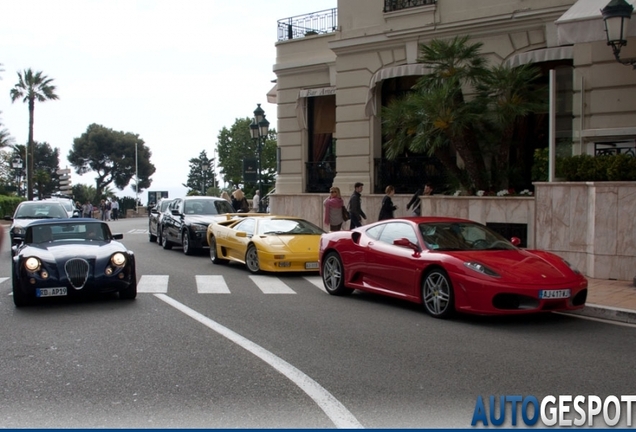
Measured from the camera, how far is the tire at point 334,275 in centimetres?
1227

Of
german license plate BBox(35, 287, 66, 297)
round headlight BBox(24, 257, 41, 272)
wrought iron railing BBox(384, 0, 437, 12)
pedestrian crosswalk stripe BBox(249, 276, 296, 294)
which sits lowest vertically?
pedestrian crosswalk stripe BBox(249, 276, 296, 294)

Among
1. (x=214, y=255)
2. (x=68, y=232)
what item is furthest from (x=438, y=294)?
(x=214, y=255)

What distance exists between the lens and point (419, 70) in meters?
21.6

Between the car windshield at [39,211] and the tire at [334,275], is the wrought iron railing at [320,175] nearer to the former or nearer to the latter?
the car windshield at [39,211]

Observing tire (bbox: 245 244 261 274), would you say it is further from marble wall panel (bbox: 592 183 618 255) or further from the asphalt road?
marble wall panel (bbox: 592 183 618 255)

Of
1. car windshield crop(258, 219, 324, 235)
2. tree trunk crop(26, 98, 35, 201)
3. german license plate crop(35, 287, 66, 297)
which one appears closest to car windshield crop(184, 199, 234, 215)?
car windshield crop(258, 219, 324, 235)

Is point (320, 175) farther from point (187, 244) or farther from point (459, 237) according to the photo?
point (459, 237)

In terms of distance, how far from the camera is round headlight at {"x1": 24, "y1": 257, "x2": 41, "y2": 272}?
10656mm

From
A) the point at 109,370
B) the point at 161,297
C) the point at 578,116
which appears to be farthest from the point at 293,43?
the point at 109,370

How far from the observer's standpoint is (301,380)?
655 cm

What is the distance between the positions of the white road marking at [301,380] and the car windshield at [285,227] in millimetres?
6284

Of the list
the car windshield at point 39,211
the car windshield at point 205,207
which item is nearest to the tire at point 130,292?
the car windshield at point 205,207

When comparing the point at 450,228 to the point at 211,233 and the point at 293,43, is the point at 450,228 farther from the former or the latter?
the point at 293,43

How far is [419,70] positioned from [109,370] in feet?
53.9
